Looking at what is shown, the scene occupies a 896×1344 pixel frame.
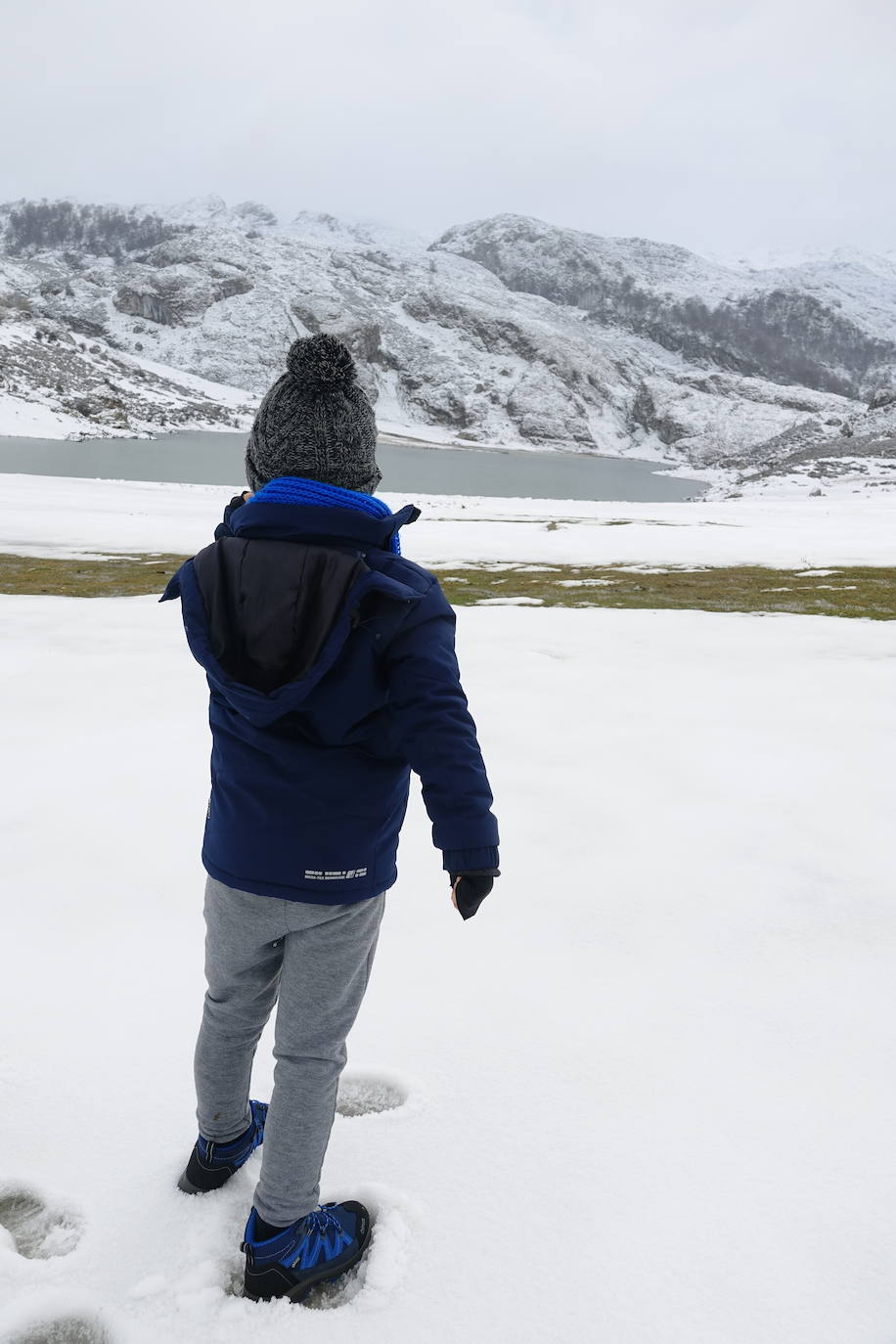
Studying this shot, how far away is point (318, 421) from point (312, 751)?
3.23 ft

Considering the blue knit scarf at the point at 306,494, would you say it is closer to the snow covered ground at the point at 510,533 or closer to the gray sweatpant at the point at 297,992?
the gray sweatpant at the point at 297,992

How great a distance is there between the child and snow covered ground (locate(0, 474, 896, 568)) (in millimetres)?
21494

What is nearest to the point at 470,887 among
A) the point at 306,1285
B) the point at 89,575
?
the point at 306,1285

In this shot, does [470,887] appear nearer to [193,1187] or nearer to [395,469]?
[193,1187]

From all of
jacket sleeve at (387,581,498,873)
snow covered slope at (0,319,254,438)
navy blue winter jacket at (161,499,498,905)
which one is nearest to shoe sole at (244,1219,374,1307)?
navy blue winter jacket at (161,499,498,905)

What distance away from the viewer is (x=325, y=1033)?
2529 millimetres

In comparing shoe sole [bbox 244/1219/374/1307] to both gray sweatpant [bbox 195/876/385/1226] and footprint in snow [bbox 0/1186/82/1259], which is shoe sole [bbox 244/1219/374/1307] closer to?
gray sweatpant [bbox 195/876/385/1226]

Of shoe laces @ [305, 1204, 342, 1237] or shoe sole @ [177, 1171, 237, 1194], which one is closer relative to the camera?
shoe laces @ [305, 1204, 342, 1237]

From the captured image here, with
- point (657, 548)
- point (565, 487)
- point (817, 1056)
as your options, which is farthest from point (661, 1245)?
point (565, 487)

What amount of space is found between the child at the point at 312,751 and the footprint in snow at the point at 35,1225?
1.97 ft

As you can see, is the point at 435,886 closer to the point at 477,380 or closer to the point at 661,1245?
the point at 661,1245

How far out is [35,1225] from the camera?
8.77 feet

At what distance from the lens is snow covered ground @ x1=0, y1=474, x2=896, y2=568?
26.1 metres

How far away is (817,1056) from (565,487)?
304ft
